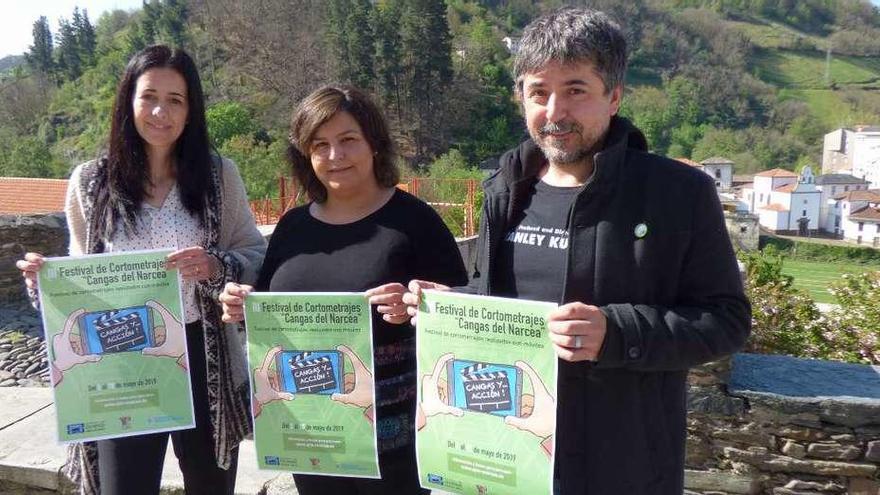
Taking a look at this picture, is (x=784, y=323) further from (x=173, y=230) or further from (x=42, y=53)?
(x=42, y=53)

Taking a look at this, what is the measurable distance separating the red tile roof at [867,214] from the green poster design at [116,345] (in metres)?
72.8

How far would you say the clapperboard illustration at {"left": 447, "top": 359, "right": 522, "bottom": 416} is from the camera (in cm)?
162

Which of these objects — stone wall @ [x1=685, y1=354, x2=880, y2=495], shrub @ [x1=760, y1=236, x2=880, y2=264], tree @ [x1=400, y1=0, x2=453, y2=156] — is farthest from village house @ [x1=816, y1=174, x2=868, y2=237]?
stone wall @ [x1=685, y1=354, x2=880, y2=495]

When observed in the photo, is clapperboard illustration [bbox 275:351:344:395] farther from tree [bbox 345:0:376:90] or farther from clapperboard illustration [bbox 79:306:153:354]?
tree [bbox 345:0:376:90]

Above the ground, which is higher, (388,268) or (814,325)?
(388,268)

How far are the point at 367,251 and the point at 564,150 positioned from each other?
703 millimetres

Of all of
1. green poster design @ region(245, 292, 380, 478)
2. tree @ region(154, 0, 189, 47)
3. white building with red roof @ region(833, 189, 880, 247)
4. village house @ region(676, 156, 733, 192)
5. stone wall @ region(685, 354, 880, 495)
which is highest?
tree @ region(154, 0, 189, 47)

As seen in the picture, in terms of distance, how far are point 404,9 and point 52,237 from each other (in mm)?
47357

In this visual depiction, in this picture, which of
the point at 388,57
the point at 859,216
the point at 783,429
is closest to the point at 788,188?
the point at 859,216

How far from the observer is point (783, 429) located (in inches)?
114

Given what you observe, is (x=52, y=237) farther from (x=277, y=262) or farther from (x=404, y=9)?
(x=404, y=9)

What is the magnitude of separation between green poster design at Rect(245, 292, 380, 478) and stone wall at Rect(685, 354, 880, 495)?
171cm

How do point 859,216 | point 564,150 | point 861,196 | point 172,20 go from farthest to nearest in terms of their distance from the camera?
point 861,196, point 859,216, point 172,20, point 564,150

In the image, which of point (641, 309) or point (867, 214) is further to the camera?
point (867, 214)
